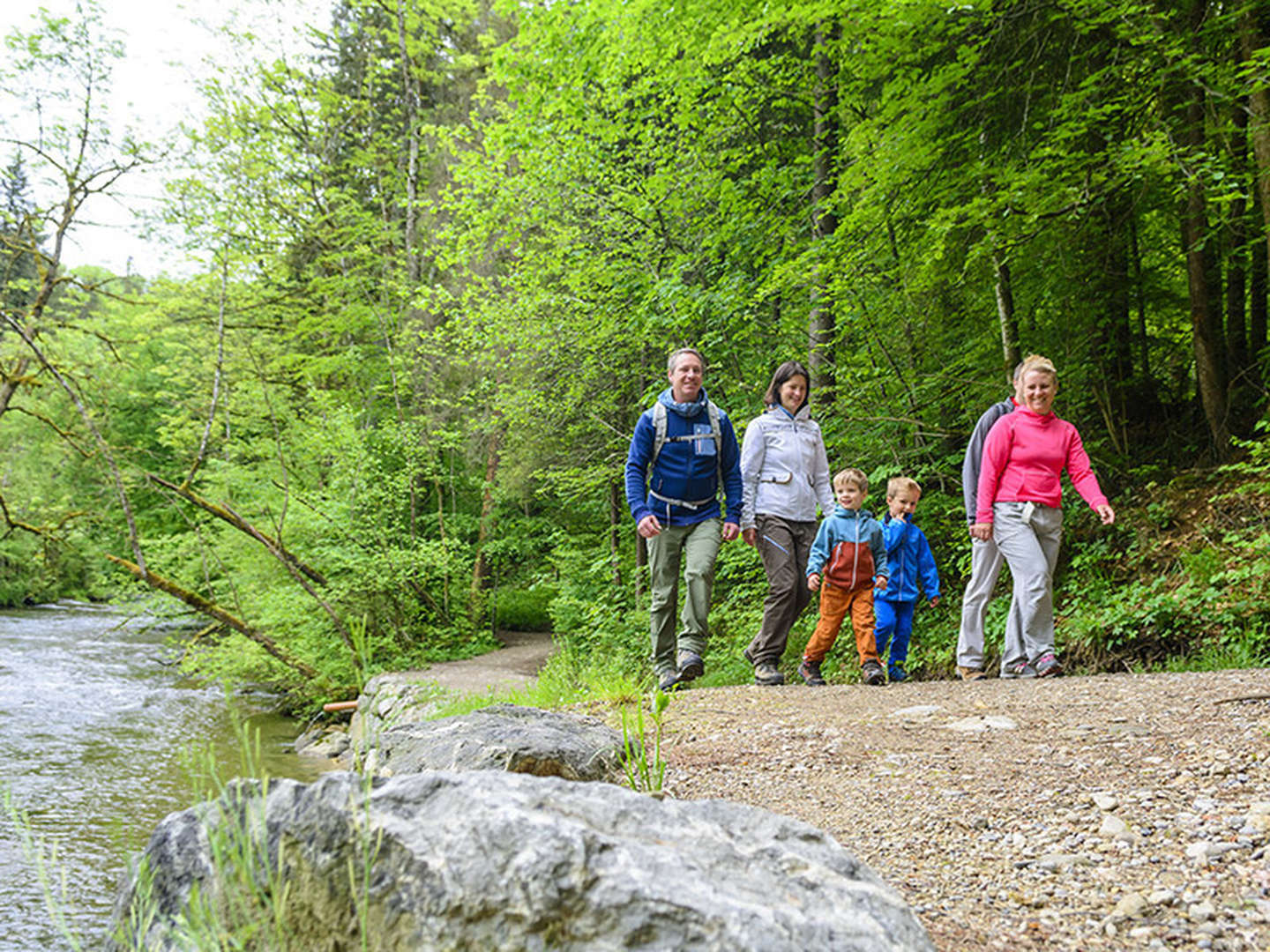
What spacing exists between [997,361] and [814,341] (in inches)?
80.6

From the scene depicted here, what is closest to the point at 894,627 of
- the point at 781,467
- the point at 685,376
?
the point at 781,467

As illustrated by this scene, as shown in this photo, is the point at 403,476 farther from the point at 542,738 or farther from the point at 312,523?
the point at 542,738

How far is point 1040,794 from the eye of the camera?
106 inches

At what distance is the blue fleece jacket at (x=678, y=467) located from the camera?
5.62 metres

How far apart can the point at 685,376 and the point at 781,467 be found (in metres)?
1.06

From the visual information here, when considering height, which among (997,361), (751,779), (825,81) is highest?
(825,81)

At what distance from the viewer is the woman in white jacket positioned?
19.1ft

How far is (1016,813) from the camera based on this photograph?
99.7 inches

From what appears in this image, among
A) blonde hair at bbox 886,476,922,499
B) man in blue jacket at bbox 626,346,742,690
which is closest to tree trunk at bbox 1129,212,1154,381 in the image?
blonde hair at bbox 886,476,922,499

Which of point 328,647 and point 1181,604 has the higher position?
point 1181,604

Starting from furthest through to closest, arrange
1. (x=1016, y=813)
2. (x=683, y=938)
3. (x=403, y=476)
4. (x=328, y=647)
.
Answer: (x=403, y=476) < (x=328, y=647) < (x=1016, y=813) < (x=683, y=938)

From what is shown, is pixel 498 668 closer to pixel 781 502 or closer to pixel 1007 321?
pixel 781 502

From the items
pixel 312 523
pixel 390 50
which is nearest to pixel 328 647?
pixel 312 523

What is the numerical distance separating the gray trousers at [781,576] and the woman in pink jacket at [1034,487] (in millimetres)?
1429
